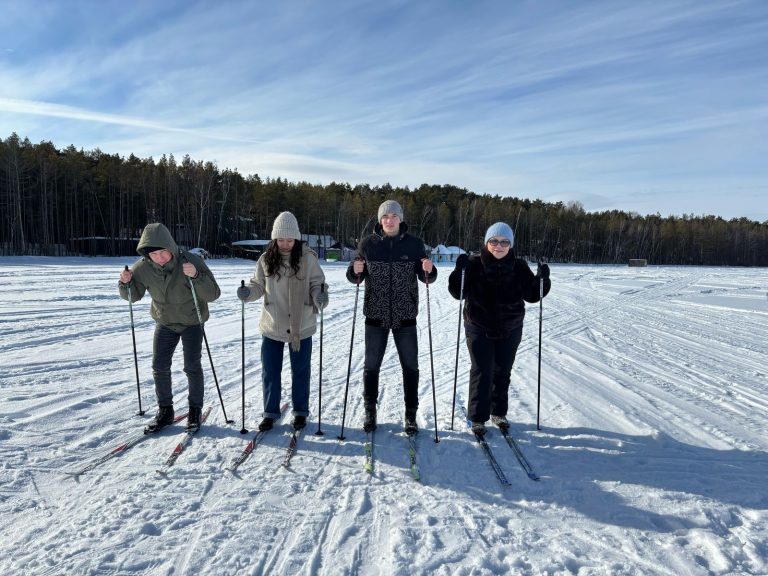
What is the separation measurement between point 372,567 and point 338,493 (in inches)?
28.6

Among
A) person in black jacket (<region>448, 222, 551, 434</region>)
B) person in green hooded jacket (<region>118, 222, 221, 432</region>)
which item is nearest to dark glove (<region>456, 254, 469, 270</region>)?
person in black jacket (<region>448, 222, 551, 434</region>)

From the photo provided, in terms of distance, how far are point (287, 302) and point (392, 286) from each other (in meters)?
0.94

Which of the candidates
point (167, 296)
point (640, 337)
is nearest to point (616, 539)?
point (167, 296)

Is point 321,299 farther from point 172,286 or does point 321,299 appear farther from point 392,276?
point 172,286

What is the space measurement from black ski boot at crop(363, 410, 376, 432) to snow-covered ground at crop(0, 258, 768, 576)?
14 centimetres

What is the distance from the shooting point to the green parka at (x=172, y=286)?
150 inches

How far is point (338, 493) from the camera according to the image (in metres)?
2.97

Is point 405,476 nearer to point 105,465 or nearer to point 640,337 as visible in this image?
point 105,465

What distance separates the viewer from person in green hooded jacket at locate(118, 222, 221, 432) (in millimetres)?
3795

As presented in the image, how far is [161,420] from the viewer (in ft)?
12.8

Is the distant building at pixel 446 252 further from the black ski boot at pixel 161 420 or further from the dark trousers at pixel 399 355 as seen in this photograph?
the black ski boot at pixel 161 420

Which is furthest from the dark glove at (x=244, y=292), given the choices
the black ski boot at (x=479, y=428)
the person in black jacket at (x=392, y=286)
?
the black ski boot at (x=479, y=428)

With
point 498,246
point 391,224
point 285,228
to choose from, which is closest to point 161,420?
point 285,228

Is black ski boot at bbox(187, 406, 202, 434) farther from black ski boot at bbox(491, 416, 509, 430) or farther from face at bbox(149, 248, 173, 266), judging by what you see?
black ski boot at bbox(491, 416, 509, 430)
